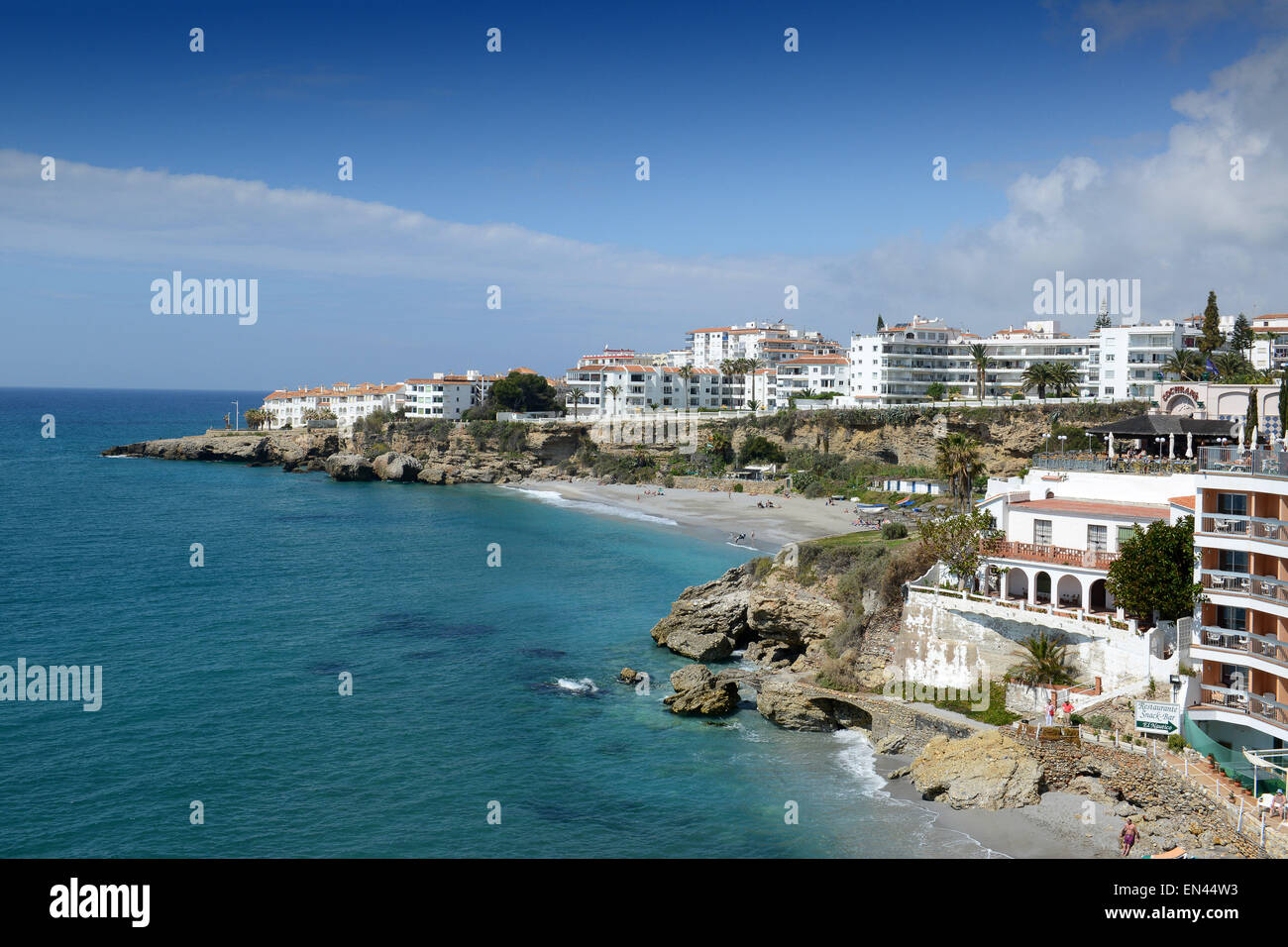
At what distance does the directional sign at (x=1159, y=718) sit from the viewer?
85.9 ft

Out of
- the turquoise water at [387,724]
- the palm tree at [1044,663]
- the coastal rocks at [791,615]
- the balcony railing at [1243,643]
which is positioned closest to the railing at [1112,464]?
the palm tree at [1044,663]

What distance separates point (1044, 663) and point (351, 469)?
105675 millimetres

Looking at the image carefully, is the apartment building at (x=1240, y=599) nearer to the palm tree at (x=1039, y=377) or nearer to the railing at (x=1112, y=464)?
the railing at (x=1112, y=464)

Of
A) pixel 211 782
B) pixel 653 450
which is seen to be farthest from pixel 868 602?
pixel 653 450

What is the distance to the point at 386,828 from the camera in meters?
26.8

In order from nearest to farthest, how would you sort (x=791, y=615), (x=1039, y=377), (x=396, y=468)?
(x=791, y=615) < (x=1039, y=377) < (x=396, y=468)

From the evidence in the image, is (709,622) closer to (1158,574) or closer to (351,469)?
(1158,574)

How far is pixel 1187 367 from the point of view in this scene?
7362 centimetres

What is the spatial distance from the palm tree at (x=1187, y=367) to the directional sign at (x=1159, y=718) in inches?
2145

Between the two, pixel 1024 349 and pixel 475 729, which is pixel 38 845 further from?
pixel 1024 349

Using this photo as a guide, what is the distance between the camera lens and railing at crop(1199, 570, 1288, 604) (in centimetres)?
2562

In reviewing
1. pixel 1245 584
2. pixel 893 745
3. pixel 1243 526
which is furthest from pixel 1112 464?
pixel 893 745
